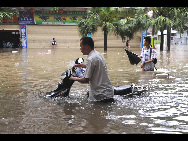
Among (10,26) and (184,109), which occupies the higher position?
(10,26)

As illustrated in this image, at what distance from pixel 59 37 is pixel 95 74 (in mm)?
32385

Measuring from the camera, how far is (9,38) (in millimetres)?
36094

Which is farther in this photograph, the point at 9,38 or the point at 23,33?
the point at 9,38

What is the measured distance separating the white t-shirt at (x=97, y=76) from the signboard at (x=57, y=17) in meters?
31.7

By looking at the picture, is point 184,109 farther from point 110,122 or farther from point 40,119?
point 40,119

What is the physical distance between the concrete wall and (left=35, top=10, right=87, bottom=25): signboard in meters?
0.68

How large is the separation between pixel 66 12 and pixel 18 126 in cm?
3343

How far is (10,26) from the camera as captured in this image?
116ft

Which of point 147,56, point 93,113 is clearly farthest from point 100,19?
point 93,113

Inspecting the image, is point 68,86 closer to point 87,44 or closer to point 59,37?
point 87,44
